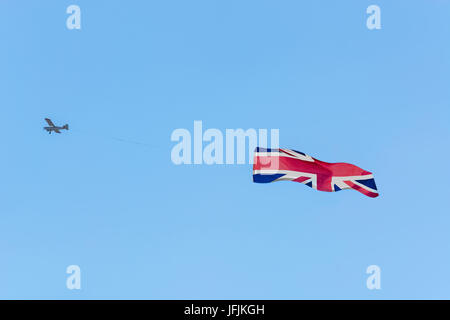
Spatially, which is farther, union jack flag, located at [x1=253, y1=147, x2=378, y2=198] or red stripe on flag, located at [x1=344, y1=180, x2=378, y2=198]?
union jack flag, located at [x1=253, y1=147, x2=378, y2=198]

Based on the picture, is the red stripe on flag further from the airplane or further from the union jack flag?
the airplane

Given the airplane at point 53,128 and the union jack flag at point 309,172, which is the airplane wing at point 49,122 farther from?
the union jack flag at point 309,172

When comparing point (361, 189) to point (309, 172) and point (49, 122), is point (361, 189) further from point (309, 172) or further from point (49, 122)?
point (49, 122)

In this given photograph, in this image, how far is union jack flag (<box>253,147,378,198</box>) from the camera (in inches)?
2844

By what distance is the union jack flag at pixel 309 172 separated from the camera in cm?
7225

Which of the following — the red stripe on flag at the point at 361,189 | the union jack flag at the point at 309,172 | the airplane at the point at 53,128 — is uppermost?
the airplane at the point at 53,128

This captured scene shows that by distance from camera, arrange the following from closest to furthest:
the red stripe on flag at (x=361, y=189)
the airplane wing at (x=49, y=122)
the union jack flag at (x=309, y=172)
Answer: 1. the red stripe on flag at (x=361, y=189)
2. the union jack flag at (x=309, y=172)
3. the airplane wing at (x=49, y=122)

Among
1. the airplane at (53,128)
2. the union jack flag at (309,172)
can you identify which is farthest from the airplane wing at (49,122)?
the union jack flag at (309,172)

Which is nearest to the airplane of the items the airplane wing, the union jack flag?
the airplane wing

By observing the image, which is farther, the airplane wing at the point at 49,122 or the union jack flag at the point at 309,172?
the airplane wing at the point at 49,122

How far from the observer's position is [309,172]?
73312 millimetres
